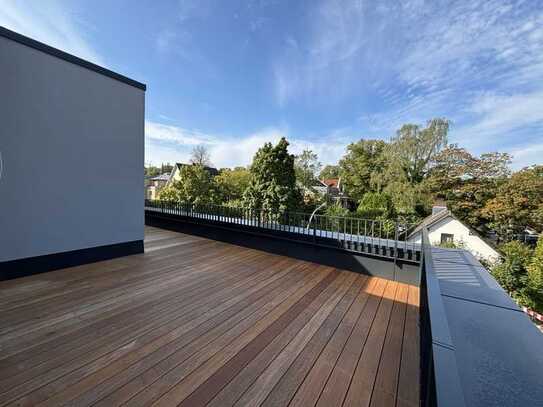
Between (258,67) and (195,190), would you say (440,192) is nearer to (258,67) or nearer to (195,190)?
(258,67)

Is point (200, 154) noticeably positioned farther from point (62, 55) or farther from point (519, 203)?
point (519, 203)

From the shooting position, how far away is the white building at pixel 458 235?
11.6 metres

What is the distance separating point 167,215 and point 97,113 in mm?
2990

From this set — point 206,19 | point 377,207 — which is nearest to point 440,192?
point 377,207

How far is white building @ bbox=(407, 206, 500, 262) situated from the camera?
37.9ft

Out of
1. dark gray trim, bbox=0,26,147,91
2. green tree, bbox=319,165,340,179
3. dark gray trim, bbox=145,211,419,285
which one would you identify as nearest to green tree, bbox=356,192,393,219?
dark gray trim, bbox=145,211,419,285

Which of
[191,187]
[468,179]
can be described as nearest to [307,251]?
[191,187]

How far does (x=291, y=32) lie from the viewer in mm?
5113

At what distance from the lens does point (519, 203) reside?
11.4 m

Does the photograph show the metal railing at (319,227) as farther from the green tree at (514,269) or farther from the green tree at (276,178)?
the green tree at (514,269)

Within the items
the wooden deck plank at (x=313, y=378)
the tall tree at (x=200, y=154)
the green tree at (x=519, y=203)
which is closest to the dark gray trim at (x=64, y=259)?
Answer: the wooden deck plank at (x=313, y=378)

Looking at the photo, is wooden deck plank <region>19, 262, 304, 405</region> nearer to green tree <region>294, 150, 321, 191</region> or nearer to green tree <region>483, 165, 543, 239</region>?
green tree <region>483, 165, 543, 239</region>

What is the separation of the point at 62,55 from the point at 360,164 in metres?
22.5

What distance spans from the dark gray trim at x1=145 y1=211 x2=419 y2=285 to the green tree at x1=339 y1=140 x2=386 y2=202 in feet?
62.7
